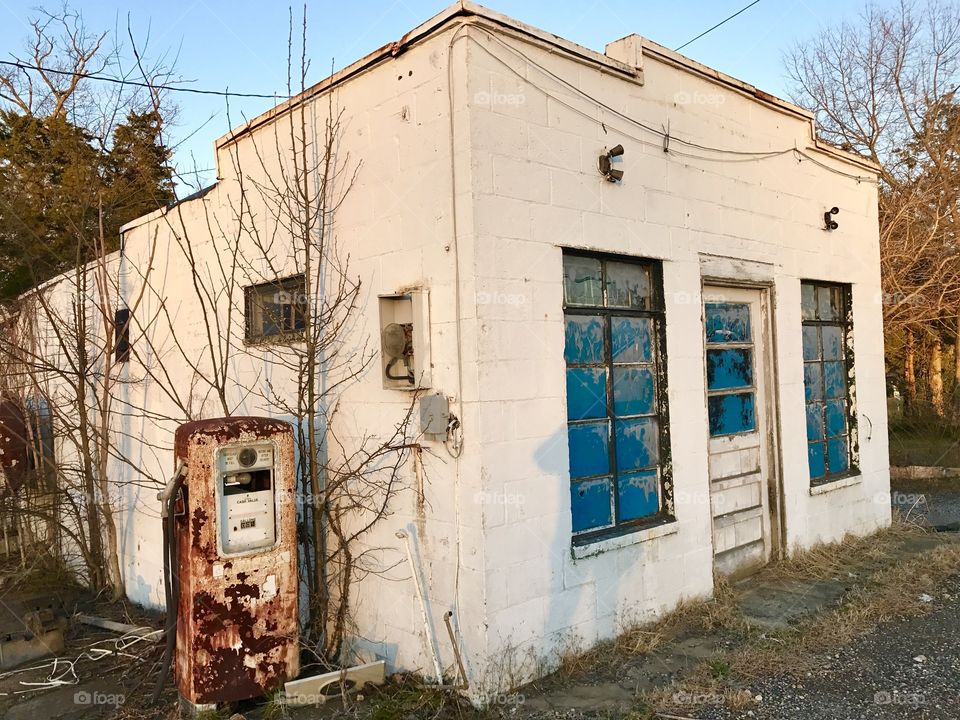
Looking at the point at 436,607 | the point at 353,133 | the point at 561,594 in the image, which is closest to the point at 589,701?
the point at 561,594

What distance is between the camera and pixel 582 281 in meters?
4.90

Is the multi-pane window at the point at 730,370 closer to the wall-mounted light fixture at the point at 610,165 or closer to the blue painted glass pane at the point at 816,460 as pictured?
the blue painted glass pane at the point at 816,460

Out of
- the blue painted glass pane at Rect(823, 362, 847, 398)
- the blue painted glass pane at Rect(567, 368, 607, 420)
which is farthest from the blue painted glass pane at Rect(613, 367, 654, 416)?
the blue painted glass pane at Rect(823, 362, 847, 398)

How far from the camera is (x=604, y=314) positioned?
5.02m

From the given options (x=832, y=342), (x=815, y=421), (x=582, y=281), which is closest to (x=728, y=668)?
(x=582, y=281)

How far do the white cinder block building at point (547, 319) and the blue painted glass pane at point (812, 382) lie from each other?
0.24ft

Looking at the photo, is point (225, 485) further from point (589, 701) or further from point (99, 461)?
point (99, 461)

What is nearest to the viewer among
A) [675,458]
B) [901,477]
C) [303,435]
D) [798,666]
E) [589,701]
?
[589,701]

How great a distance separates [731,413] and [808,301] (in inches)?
69.3

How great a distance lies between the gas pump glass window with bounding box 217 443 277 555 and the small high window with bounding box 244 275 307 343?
115cm

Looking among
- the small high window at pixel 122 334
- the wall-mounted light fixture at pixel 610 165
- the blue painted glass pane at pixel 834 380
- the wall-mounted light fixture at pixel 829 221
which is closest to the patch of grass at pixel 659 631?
the blue painted glass pane at pixel 834 380

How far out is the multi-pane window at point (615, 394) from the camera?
4.82m

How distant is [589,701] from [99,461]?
5.15 metres

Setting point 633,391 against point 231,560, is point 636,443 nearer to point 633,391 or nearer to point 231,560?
point 633,391
